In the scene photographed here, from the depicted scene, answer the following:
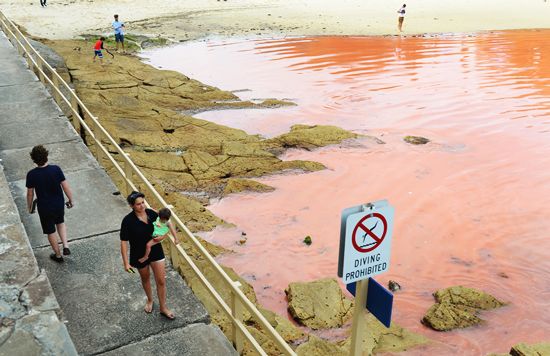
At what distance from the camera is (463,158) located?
15984 millimetres

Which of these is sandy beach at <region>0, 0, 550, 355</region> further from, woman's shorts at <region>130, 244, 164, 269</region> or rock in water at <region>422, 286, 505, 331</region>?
woman's shorts at <region>130, 244, 164, 269</region>

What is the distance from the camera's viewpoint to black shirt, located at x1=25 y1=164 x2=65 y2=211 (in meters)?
6.46

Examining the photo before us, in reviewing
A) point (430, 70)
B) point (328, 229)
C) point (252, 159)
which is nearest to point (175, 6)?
point (430, 70)

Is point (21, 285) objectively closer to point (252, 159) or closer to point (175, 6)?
point (252, 159)

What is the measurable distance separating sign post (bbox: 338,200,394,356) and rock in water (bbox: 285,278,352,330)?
4.49 metres

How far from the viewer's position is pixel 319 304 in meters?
8.71

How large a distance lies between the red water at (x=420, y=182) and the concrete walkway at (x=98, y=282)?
295cm

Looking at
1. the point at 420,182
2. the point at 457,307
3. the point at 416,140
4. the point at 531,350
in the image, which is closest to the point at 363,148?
the point at 416,140

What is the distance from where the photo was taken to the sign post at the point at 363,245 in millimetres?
3697

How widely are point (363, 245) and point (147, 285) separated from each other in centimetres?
285

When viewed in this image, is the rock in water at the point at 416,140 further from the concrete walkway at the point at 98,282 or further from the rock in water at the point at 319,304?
the concrete walkway at the point at 98,282

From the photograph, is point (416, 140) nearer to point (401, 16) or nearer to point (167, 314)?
point (167, 314)

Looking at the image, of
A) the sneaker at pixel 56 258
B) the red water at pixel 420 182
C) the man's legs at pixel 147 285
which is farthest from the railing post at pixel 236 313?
the red water at pixel 420 182

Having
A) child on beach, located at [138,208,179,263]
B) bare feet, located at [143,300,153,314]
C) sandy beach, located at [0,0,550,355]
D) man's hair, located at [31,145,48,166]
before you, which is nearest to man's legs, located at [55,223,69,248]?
man's hair, located at [31,145,48,166]
